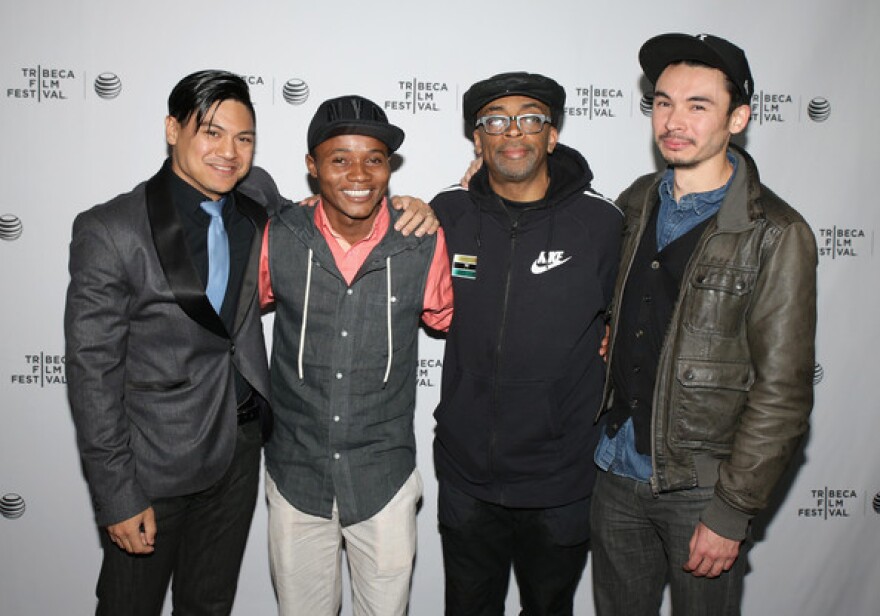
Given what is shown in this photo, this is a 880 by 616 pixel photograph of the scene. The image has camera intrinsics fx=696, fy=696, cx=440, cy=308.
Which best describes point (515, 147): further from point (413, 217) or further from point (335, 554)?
point (335, 554)

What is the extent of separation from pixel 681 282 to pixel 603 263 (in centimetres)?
32

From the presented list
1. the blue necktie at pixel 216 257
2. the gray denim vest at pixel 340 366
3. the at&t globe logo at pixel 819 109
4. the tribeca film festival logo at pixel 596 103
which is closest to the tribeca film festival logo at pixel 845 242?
the at&t globe logo at pixel 819 109

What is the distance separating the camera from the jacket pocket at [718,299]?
68.7 inches

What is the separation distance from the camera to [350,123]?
191 centimetres

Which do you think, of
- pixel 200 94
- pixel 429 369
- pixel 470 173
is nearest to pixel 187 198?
pixel 200 94

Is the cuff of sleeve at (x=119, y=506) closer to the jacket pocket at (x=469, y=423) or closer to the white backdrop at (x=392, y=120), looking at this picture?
the jacket pocket at (x=469, y=423)

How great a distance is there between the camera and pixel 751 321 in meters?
1.75

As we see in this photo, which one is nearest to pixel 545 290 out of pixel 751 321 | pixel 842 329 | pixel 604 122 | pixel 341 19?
pixel 751 321

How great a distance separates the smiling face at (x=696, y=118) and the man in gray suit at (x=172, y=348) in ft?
3.74

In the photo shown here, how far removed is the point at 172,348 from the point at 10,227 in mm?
1228

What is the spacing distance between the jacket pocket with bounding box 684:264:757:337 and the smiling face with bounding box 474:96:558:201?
0.59m

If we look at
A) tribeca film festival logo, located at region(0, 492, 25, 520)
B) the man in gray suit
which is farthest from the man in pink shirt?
tribeca film festival logo, located at region(0, 492, 25, 520)

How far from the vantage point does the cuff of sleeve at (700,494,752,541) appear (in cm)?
176

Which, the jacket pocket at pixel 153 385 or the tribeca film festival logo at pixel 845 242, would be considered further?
the tribeca film festival logo at pixel 845 242
